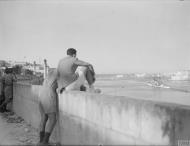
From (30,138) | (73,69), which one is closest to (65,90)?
(73,69)

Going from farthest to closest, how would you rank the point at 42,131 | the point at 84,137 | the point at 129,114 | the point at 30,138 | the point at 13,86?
the point at 13,86
the point at 30,138
the point at 42,131
the point at 84,137
the point at 129,114

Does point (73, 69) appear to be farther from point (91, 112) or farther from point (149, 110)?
point (149, 110)

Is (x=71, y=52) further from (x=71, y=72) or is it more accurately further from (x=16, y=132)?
(x=16, y=132)

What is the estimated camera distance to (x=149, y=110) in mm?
2436

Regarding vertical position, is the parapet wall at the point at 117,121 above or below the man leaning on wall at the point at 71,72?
below

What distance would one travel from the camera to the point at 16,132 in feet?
20.8

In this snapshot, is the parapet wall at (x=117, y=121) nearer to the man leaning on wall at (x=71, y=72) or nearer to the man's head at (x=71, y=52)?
the man leaning on wall at (x=71, y=72)

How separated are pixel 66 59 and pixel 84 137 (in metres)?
1.74

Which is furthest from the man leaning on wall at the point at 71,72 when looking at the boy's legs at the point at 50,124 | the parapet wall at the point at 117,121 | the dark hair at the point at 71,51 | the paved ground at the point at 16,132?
the paved ground at the point at 16,132

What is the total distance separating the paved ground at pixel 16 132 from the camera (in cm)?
544

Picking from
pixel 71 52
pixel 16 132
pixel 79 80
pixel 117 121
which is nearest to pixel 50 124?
pixel 79 80

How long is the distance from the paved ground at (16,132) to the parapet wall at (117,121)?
97cm

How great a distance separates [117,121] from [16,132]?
4218 mm

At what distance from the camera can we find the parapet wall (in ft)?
7.14
